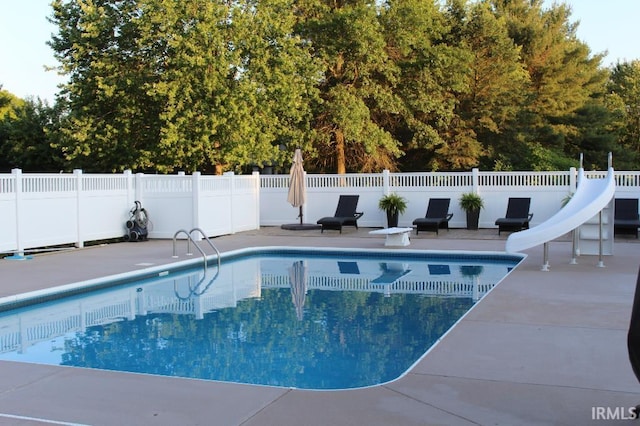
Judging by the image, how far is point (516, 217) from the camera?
16.8 m

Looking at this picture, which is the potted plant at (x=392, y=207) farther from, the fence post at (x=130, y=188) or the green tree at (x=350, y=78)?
the fence post at (x=130, y=188)

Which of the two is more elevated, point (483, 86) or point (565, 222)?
point (483, 86)

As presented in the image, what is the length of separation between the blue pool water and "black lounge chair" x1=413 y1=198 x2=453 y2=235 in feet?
13.3

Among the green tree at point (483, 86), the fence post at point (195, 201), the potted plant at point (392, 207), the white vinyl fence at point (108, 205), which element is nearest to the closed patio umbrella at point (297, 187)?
the white vinyl fence at point (108, 205)

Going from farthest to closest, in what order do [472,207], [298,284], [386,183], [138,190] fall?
[386,183]
[472,207]
[138,190]
[298,284]

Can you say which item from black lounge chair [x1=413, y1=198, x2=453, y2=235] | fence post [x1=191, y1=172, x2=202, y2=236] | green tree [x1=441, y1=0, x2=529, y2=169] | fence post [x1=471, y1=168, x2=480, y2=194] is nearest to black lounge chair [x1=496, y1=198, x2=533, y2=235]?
fence post [x1=471, y1=168, x2=480, y2=194]

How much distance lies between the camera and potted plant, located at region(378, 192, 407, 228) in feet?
59.7

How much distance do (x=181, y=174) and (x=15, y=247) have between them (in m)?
4.77

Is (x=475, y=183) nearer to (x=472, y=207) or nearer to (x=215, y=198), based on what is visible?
(x=472, y=207)

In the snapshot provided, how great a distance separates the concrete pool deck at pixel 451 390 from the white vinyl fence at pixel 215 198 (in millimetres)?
8075

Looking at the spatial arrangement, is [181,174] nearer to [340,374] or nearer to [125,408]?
[340,374]

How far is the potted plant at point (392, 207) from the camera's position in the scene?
59.7 feet

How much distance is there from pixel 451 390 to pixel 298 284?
641 cm

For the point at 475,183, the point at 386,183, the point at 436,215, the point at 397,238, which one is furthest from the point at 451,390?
the point at 386,183
